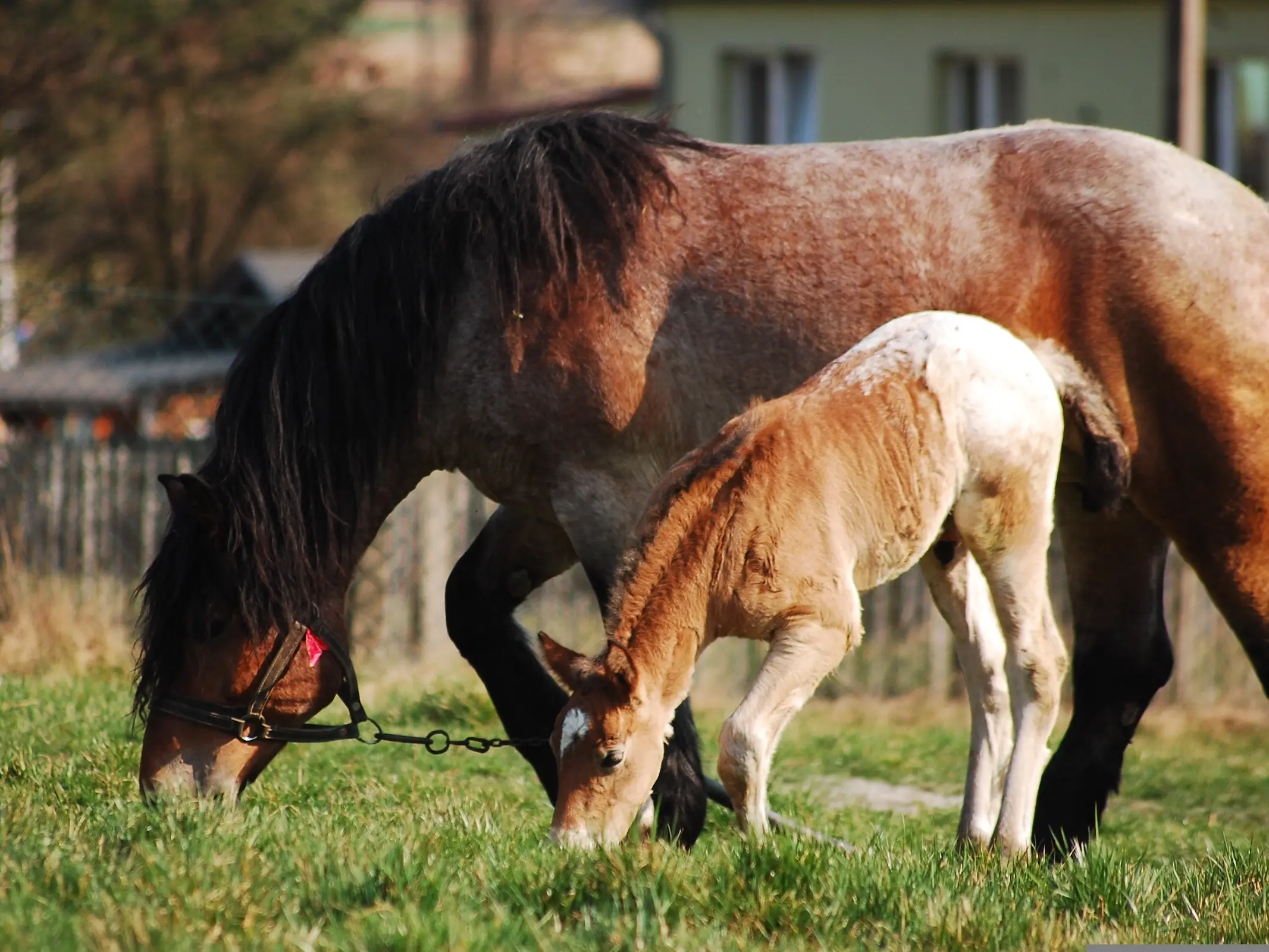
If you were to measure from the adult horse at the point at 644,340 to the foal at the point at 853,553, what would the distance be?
25 centimetres

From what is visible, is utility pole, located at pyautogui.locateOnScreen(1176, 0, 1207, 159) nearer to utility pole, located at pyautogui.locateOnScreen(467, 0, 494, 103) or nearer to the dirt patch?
the dirt patch

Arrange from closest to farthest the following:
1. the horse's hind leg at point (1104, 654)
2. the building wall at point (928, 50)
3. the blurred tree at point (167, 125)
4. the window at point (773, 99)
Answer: the horse's hind leg at point (1104, 654)
the building wall at point (928, 50)
the window at point (773, 99)
the blurred tree at point (167, 125)

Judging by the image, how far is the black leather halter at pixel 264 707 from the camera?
179 inches

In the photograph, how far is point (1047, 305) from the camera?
4.55 m

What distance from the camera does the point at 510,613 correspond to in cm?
517

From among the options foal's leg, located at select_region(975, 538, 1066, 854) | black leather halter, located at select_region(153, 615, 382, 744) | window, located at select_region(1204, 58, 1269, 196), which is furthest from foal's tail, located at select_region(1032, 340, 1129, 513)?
window, located at select_region(1204, 58, 1269, 196)

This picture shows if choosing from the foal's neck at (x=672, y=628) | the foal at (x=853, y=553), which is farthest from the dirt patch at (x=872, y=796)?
the foal's neck at (x=672, y=628)

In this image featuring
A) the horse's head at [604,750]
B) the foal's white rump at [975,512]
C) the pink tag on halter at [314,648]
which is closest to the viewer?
the horse's head at [604,750]

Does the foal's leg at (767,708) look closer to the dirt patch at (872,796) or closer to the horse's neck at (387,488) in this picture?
the horse's neck at (387,488)

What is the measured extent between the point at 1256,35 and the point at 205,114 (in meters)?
17.1

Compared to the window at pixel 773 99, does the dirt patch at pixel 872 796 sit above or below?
below

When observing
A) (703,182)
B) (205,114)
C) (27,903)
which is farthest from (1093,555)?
(205,114)

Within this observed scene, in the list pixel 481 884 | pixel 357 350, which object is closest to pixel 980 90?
pixel 357 350

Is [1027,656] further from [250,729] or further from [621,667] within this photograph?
[250,729]
